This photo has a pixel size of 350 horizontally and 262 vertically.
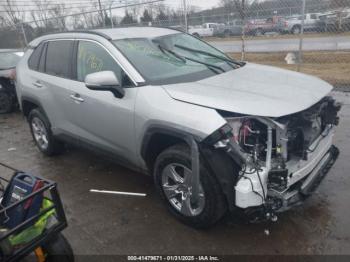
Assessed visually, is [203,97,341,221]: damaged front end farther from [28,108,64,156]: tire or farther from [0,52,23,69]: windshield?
[0,52,23,69]: windshield

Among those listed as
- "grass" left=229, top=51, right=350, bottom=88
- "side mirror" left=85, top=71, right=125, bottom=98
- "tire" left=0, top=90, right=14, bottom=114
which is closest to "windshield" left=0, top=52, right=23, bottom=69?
"tire" left=0, top=90, right=14, bottom=114

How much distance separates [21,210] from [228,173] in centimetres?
156

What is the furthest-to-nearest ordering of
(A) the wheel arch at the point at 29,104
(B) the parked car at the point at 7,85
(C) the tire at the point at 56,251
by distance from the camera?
(B) the parked car at the point at 7,85 < (A) the wheel arch at the point at 29,104 < (C) the tire at the point at 56,251

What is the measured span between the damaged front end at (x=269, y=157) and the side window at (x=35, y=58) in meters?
3.33

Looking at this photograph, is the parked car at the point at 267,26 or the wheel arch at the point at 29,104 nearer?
the wheel arch at the point at 29,104

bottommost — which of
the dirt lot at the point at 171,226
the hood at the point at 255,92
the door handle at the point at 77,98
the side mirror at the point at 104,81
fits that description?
the dirt lot at the point at 171,226

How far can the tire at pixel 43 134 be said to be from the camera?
199 inches

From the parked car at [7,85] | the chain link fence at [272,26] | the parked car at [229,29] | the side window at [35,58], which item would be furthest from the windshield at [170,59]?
the parked car at [229,29]

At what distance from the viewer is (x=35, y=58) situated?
517 cm

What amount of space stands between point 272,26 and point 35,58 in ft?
33.3

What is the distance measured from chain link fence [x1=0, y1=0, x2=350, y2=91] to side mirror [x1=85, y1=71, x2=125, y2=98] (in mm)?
4979

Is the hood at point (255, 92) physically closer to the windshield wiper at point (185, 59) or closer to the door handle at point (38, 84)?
the windshield wiper at point (185, 59)

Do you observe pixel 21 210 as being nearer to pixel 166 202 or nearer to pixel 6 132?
pixel 166 202

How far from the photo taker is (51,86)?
4.61 meters
